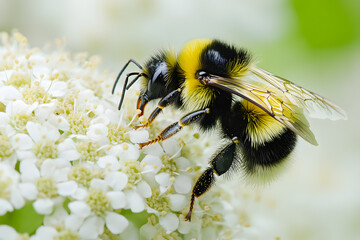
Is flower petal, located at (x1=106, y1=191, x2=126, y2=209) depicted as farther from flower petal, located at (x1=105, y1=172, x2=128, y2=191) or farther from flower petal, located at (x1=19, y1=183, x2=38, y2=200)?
flower petal, located at (x1=19, y1=183, x2=38, y2=200)

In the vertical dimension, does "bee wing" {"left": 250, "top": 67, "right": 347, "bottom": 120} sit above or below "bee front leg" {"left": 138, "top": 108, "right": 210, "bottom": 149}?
above

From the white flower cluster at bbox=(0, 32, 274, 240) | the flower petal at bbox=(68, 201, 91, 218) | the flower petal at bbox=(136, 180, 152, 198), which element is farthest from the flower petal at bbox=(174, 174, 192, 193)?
the flower petal at bbox=(68, 201, 91, 218)

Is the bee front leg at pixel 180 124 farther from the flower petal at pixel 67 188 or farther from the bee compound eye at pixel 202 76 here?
the flower petal at pixel 67 188

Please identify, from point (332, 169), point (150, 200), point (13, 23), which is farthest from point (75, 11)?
point (150, 200)

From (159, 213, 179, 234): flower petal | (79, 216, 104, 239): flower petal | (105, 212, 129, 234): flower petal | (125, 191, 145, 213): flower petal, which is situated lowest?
(159, 213, 179, 234): flower petal

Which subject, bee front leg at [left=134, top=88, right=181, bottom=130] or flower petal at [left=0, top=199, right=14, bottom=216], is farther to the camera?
bee front leg at [left=134, top=88, right=181, bottom=130]

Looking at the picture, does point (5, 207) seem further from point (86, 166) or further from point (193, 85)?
point (193, 85)

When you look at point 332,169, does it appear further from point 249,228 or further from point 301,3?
point 249,228
